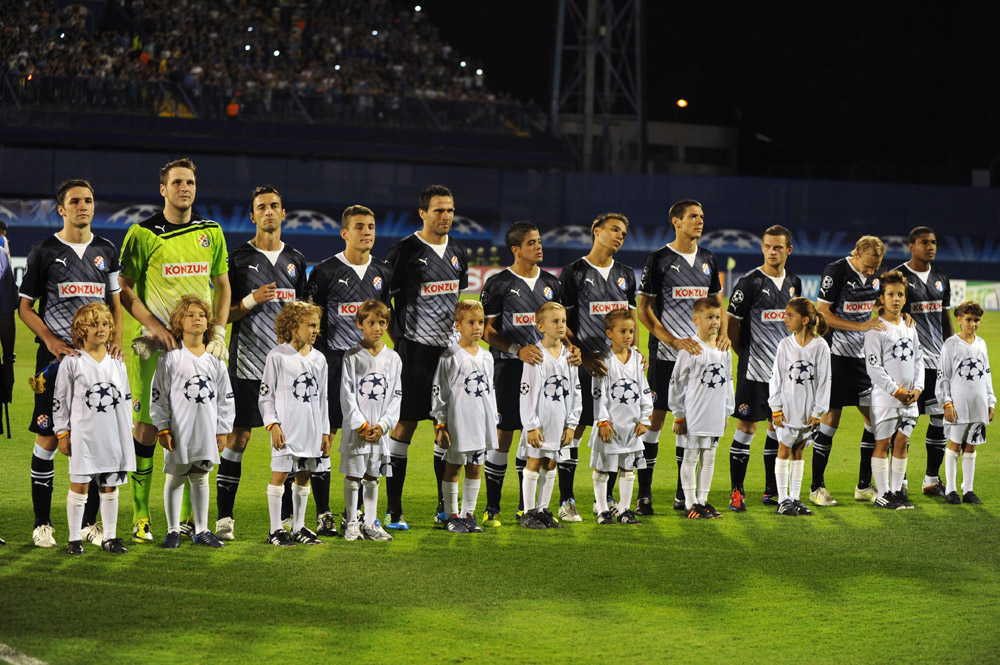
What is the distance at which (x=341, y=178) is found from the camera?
1421 inches

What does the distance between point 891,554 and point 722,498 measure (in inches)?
81.9

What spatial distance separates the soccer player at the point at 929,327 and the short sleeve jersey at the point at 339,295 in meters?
4.53

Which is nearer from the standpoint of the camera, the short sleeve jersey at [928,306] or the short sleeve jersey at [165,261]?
the short sleeve jersey at [165,261]

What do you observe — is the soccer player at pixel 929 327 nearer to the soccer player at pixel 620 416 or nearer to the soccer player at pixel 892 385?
the soccer player at pixel 892 385

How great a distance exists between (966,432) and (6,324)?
709 cm

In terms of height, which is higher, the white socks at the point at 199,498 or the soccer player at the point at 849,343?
the soccer player at the point at 849,343

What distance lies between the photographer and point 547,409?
26.1 feet

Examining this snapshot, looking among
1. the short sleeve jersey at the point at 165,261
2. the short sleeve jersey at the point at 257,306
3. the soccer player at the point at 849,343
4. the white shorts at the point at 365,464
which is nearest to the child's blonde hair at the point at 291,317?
the short sleeve jersey at the point at 257,306

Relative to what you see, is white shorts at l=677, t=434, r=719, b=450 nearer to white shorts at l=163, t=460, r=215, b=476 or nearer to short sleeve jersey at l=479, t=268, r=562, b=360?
short sleeve jersey at l=479, t=268, r=562, b=360

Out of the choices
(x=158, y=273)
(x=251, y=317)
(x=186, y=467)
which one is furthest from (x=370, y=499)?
(x=158, y=273)

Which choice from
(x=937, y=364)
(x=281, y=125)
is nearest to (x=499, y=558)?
(x=937, y=364)

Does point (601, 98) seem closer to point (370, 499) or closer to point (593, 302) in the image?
point (593, 302)

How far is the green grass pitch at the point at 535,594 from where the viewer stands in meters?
5.39

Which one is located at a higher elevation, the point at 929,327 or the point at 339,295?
the point at 339,295
